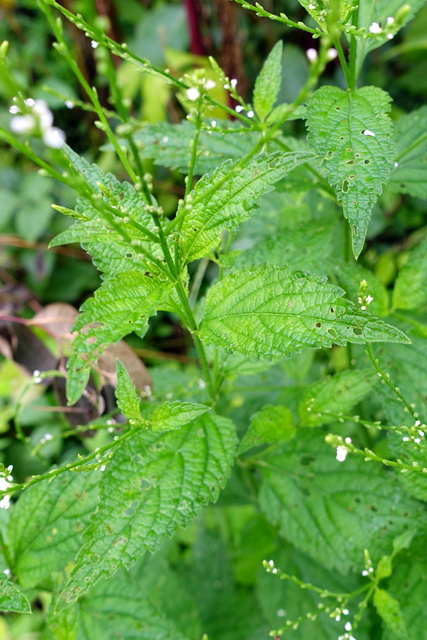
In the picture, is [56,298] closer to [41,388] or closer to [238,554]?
[41,388]

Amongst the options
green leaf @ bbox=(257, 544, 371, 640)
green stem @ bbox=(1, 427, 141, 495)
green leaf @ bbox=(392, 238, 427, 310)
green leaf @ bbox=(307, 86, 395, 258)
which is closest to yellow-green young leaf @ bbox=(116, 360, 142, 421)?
green stem @ bbox=(1, 427, 141, 495)

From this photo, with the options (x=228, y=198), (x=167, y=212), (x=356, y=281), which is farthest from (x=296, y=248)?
(x=167, y=212)

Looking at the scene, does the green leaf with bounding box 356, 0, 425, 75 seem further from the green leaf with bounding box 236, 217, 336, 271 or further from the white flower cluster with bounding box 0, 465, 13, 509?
the white flower cluster with bounding box 0, 465, 13, 509

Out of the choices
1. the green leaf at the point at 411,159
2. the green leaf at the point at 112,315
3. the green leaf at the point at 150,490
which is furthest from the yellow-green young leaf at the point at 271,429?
the green leaf at the point at 411,159

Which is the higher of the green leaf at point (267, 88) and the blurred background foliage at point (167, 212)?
the green leaf at point (267, 88)

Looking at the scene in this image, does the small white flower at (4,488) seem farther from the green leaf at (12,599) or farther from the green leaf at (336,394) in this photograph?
the green leaf at (336,394)
